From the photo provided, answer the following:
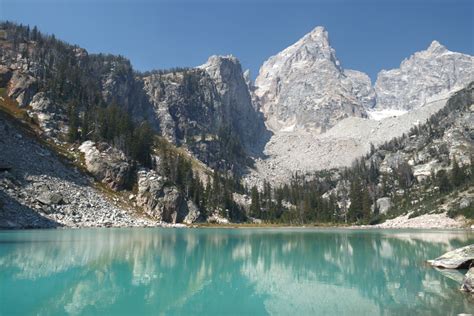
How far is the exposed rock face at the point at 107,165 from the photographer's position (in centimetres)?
10375

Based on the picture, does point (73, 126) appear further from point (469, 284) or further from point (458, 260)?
point (469, 284)

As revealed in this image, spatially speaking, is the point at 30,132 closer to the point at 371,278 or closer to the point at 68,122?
the point at 68,122

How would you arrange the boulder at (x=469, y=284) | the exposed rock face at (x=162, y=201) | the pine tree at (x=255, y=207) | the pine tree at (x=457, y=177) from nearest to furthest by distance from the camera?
the boulder at (x=469, y=284) → the exposed rock face at (x=162, y=201) → the pine tree at (x=457, y=177) → the pine tree at (x=255, y=207)

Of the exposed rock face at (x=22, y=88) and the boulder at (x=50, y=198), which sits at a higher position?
the exposed rock face at (x=22, y=88)

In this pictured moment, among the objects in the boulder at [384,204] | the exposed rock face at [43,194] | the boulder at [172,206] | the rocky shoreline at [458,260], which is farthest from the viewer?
the boulder at [384,204]

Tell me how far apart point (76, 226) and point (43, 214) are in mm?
6141

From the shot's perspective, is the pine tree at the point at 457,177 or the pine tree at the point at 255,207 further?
the pine tree at the point at 255,207

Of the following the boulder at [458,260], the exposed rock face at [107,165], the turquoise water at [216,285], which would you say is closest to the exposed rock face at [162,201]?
the exposed rock face at [107,165]

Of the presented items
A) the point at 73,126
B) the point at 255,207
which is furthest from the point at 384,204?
the point at 73,126

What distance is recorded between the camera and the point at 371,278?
25.5 meters

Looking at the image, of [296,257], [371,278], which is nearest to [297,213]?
[296,257]

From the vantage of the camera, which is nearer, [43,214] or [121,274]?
[121,274]

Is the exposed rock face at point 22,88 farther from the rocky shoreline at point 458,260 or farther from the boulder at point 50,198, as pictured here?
the rocky shoreline at point 458,260

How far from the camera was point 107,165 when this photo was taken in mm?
105375
